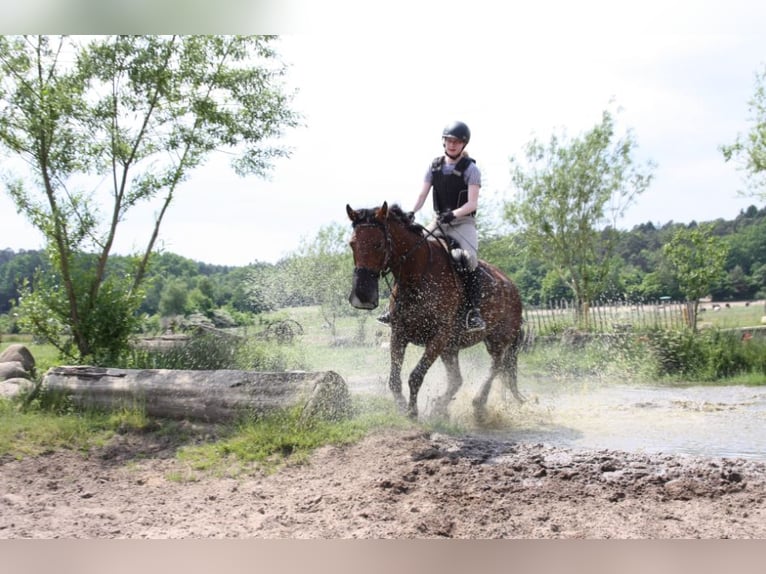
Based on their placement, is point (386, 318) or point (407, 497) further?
point (386, 318)

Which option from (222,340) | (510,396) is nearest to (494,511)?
(510,396)

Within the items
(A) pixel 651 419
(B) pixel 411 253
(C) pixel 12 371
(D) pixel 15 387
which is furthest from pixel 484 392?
(C) pixel 12 371

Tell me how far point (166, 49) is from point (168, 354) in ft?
7.81

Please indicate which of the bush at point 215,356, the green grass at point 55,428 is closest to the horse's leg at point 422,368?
the green grass at point 55,428

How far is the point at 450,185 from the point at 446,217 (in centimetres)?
22

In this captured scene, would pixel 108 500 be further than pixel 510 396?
No

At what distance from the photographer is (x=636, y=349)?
23.0ft

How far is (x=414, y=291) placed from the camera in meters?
4.46

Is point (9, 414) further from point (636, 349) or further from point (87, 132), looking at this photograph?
point (636, 349)

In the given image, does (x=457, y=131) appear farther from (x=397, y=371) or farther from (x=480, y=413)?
(x=480, y=413)

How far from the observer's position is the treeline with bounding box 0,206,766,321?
190 inches

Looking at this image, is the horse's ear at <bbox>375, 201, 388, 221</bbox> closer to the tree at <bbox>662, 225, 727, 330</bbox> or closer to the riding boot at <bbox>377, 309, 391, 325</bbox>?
the riding boot at <bbox>377, 309, 391, 325</bbox>

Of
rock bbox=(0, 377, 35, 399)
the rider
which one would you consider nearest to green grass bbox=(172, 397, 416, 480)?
the rider
